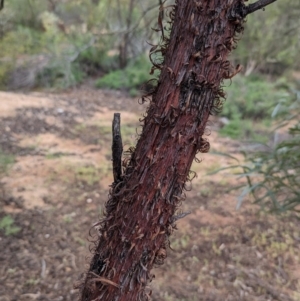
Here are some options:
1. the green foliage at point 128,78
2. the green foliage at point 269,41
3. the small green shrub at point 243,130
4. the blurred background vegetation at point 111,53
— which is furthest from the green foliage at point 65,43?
the small green shrub at point 243,130

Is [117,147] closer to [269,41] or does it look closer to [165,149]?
[165,149]

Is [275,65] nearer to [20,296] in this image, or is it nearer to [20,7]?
[20,7]

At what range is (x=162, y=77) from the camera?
1.52 meters

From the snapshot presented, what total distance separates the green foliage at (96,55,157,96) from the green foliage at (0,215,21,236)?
821cm

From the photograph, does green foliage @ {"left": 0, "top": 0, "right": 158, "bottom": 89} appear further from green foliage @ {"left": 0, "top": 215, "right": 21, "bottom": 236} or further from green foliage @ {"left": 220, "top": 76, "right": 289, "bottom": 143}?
green foliage @ {"left": 0, "top": 215, "right": 21, "bottom": 236}

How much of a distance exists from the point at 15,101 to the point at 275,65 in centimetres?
954

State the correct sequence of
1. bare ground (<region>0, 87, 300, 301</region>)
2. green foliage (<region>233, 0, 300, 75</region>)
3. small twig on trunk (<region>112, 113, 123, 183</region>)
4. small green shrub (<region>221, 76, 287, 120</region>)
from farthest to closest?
green foliage (<region>233, 0, 300, 75</region>), small green shrub (<region>221, 76, 287, 120</region>), bare ground (<region>0, 87, 300, 301</region>), small twig on trunk (<region>112, 113, 123, 183</region>)

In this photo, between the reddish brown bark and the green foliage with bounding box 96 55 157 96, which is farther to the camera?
the green foliage with bounding box 96 55 157 96

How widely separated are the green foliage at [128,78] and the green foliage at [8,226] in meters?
8.21

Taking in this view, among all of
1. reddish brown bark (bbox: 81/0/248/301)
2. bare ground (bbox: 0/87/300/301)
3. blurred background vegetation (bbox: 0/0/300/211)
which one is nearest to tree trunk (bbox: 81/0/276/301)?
reddish brown bark (bbox: 81/0/248/301)

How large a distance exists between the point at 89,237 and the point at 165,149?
304 centimetres

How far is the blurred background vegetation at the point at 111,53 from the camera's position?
11.7m

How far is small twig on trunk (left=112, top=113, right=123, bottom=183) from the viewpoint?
1566 mm

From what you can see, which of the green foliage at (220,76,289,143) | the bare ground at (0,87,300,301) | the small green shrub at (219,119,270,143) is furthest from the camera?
the green foliage at (220,76,289,143)
